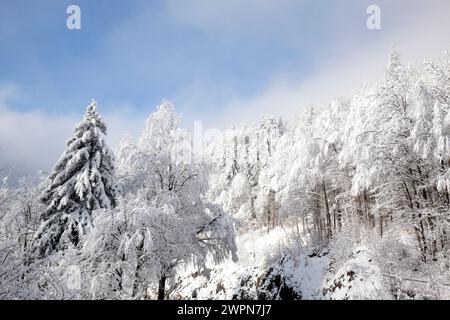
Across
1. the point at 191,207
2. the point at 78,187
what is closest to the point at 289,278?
the point at 191,207

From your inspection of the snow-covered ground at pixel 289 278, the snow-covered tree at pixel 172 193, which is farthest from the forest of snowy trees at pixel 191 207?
the snow-covered ground at pixel 289 278

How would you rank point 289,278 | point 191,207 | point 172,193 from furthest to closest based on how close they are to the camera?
1. point 289,278
2. point 191,207
3. point 172,193

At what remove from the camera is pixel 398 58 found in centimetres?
2483

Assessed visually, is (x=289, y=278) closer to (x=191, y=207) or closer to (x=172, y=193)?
(x=191, y=207)

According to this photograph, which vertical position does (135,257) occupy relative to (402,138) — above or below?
below

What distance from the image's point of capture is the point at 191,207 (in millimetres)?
11797

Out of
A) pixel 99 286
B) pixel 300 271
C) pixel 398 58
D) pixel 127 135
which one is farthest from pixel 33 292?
pixel 398 58

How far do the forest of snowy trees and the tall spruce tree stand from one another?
0.05 metres

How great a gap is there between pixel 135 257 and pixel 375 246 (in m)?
7.99

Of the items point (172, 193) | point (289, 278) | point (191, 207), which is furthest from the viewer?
point (289, 278)

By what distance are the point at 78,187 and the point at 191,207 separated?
5.77 meters

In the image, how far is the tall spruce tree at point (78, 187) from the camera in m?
13.7

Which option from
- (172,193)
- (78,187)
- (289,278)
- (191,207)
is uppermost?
(78,187)
